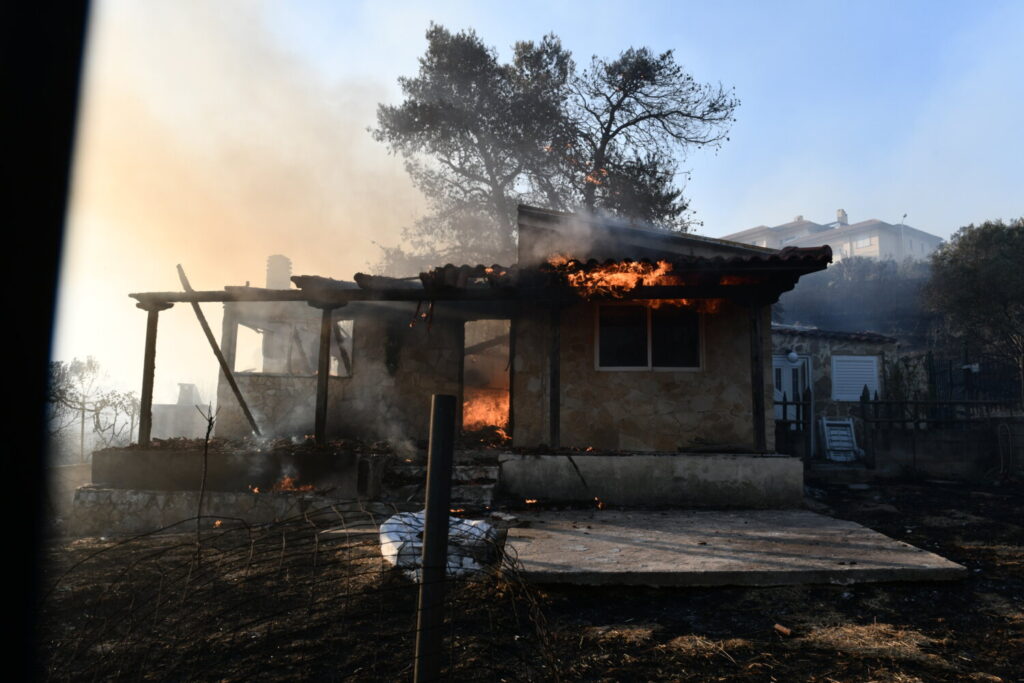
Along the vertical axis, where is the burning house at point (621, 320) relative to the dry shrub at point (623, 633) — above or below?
above

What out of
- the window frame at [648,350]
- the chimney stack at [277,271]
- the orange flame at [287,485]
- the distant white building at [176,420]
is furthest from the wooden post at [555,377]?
the distant white building at [176,420]

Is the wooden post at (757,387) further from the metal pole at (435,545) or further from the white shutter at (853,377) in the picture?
the white shutter at (853,377)

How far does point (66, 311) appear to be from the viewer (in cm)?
1739

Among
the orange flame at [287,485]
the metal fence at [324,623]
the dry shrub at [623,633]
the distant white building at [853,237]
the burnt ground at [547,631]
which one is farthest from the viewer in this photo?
the distant white building at [853,237]

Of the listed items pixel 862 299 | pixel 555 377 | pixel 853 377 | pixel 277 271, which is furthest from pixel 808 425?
pixel 862 299

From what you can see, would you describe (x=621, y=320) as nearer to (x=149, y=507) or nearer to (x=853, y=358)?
(x=149, y=507)

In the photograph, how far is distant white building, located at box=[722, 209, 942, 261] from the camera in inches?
2162

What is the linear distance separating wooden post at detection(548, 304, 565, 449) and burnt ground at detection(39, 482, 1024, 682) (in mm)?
3946

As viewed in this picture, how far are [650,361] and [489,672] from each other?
672cm

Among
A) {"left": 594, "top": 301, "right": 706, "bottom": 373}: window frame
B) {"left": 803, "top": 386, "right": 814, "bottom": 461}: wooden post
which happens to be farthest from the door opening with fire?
{"left": 803, "top": 386, "right": 814, "bottom": 461}: wooden post

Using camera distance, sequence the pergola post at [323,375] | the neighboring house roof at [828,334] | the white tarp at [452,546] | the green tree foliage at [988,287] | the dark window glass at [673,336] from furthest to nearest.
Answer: the neighboring house roof at [828,334], the green tree foliage at [988,287], the dark window glass at [673,336], the pergola post at [323,375], the white tarp at [452,546]

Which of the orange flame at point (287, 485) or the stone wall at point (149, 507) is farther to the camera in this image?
the orange flame at point (287, 485)

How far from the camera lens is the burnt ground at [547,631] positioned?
365 centimetres

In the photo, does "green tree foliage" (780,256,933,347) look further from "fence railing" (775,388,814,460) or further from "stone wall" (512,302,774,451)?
"stone wall" (512,302,774,451)
